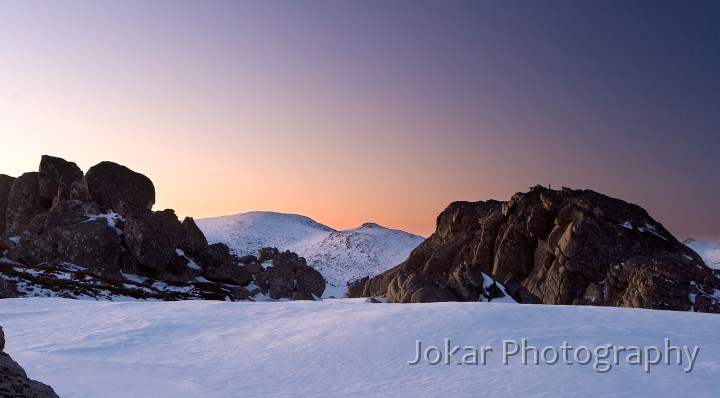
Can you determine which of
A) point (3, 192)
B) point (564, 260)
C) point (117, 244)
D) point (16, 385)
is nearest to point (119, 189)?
point (117, 244)

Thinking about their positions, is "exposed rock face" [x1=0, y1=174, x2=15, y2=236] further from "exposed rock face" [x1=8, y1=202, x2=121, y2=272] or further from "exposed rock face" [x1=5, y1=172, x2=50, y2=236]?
"exposed rock face" [x1=8, y1=202, x2=121, y2=272]

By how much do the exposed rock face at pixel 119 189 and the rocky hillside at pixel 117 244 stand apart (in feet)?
0.37

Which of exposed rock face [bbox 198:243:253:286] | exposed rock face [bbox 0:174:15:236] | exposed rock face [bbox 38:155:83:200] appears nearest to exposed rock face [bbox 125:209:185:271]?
exposed rock face [bbox 198:243:253:286]

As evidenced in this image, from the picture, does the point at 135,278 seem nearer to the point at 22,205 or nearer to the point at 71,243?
the point at 71,243

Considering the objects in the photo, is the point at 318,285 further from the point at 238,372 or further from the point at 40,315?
the point at 238,372

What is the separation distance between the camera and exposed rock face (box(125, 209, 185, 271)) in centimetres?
5794

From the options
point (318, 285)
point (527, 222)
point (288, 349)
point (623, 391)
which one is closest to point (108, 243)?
point (318, 285)

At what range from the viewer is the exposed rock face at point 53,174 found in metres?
68.9

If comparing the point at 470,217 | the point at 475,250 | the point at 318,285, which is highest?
the point at 470,217

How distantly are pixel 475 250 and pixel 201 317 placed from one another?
182ft

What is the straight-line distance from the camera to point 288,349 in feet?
35.5

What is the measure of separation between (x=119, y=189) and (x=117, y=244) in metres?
10.3

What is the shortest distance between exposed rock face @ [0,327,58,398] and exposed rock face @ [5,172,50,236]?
249ft

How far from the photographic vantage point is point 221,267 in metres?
64.0
